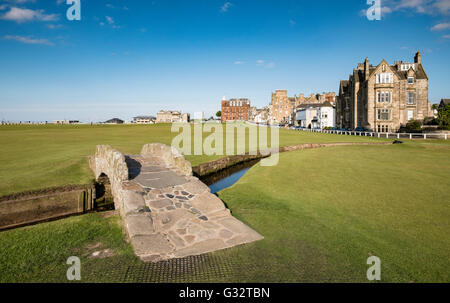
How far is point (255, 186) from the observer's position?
474 inches

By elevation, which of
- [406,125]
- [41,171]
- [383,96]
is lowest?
[41,171]

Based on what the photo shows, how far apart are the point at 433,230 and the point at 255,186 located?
6.78m

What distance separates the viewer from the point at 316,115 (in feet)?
298

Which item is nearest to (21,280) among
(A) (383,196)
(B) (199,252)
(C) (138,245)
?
(C) (138,245)

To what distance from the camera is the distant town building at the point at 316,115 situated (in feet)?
267

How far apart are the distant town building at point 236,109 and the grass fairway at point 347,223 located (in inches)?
5537

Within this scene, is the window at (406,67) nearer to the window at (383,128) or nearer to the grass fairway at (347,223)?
the window at (383,128)

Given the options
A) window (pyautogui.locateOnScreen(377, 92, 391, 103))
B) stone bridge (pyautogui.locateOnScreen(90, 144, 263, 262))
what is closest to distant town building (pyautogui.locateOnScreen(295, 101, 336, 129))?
window (pyautogui.locateOnScreen(377, 92, 391, 103))

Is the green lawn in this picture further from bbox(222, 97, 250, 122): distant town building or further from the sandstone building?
bbox(222, 97, 250, 122): distant town building

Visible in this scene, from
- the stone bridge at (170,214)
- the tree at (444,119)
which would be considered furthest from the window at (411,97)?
the stone bridge at (170,214)

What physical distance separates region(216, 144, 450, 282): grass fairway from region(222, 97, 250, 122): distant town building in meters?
141

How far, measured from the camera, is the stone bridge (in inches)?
249

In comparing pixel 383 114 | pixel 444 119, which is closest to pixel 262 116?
pixel 383 114
